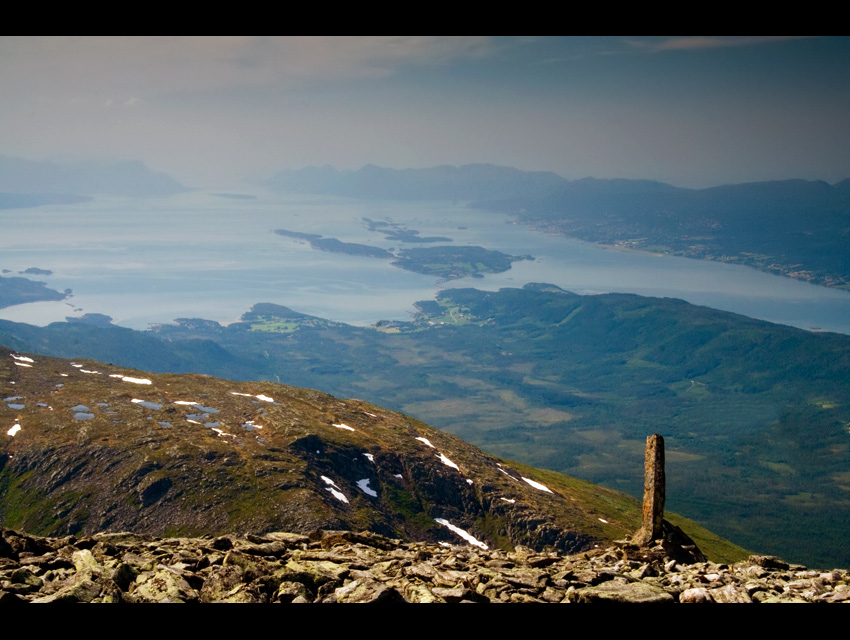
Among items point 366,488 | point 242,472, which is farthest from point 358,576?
point 366,488

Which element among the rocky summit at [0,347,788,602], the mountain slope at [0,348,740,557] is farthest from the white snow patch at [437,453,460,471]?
the rocky summit at [0,347,788,602]

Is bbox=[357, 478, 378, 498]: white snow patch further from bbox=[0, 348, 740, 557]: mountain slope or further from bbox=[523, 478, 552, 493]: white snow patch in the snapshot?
bbox=[523, 478, 552, 493]: white snow patch

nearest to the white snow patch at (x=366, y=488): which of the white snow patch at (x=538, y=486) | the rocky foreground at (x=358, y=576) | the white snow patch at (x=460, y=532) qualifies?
the white snow patch at (x=460, y=532)

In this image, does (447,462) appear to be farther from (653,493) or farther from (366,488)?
(653,493)
